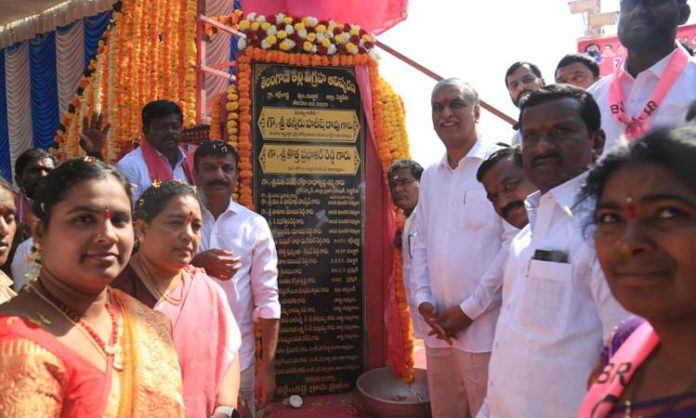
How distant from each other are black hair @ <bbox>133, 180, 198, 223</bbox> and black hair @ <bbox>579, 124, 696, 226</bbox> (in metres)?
1.55

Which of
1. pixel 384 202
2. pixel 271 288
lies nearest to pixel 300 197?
pixel 384 202

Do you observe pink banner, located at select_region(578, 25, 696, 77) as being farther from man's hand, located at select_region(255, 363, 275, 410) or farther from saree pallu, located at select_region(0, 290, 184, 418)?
saree pallu, located at select_region(0, 290, 184, 418)

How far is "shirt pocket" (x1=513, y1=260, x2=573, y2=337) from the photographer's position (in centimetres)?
162

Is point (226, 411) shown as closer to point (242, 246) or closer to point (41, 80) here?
point (242, 246)

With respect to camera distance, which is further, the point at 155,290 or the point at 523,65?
the point at 523,65

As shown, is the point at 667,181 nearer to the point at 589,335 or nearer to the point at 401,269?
the point at 589,335

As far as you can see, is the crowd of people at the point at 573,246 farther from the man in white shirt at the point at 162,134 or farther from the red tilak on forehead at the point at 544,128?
the man in white shirt at the point at 162,134

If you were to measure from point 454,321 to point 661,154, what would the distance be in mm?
2166

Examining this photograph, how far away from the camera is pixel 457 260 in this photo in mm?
3098

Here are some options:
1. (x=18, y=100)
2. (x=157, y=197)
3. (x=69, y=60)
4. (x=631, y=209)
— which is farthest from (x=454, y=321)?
(x=18, y=100)

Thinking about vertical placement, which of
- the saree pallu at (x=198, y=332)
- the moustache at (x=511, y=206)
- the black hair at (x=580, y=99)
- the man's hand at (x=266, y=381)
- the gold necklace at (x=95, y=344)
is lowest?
the man's hand at (x=266, y=381)

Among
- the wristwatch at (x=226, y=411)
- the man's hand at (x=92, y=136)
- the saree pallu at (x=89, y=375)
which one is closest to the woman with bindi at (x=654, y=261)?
the saree pallu at (x=89, y=375)

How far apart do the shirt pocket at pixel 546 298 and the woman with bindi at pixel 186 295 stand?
106 cm

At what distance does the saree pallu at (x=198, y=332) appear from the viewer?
1898 millimetres
